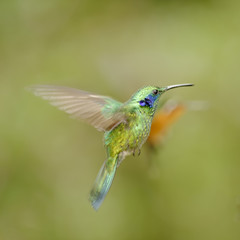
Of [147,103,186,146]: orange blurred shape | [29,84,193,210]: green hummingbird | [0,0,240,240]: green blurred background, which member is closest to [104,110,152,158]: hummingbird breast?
[29,84,193,210]: green hummingbird

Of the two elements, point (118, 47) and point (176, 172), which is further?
point (118, 47)

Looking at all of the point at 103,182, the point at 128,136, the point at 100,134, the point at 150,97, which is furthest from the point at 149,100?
the point at 100,134

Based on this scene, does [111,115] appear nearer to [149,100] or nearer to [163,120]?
[149,100]

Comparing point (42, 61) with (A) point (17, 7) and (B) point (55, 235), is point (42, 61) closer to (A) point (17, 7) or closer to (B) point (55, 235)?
(A) point (17, 7)

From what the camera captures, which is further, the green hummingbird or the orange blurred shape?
the orange blurred shape

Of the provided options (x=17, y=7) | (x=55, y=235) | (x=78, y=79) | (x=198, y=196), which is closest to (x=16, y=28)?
(x=17, y=7)

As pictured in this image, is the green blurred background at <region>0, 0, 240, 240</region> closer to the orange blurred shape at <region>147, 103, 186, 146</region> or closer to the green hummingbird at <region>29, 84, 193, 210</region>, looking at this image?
the orange blurred shape at <region>147, 103, 186, 146</region>

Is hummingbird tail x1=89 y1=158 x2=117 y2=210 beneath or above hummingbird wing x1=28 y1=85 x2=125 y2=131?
beneath
